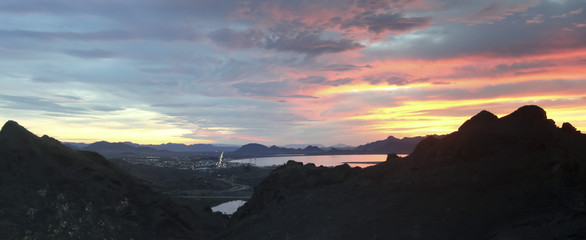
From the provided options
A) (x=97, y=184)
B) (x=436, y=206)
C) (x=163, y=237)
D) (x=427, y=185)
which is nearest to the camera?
(x=436, y=206)

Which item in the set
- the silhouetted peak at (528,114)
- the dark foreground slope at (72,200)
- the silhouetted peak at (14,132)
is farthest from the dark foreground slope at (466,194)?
the silhouetted peak at (14,132)

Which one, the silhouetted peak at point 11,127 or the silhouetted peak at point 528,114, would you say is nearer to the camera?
the silhouetted peak at point 528,114

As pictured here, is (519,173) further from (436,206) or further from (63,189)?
(63,189)

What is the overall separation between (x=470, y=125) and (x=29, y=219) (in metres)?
58.6

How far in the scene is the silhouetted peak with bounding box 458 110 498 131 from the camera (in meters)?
47.2

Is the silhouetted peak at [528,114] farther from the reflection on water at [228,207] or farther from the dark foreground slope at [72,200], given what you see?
the reflection on water at [228,207]

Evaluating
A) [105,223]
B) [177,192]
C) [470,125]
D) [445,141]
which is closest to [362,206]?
[445,141]

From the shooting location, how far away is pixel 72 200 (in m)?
55.7

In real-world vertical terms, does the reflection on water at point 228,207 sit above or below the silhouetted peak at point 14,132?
below

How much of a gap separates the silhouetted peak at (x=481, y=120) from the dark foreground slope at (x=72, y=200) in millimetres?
44029

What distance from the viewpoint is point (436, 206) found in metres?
Result: 36.0

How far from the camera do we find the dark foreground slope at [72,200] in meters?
49.8

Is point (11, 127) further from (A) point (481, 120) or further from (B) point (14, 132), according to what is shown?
(A) point (481, 120)

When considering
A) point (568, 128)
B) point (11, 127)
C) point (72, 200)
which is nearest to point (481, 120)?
point (568, 128)
